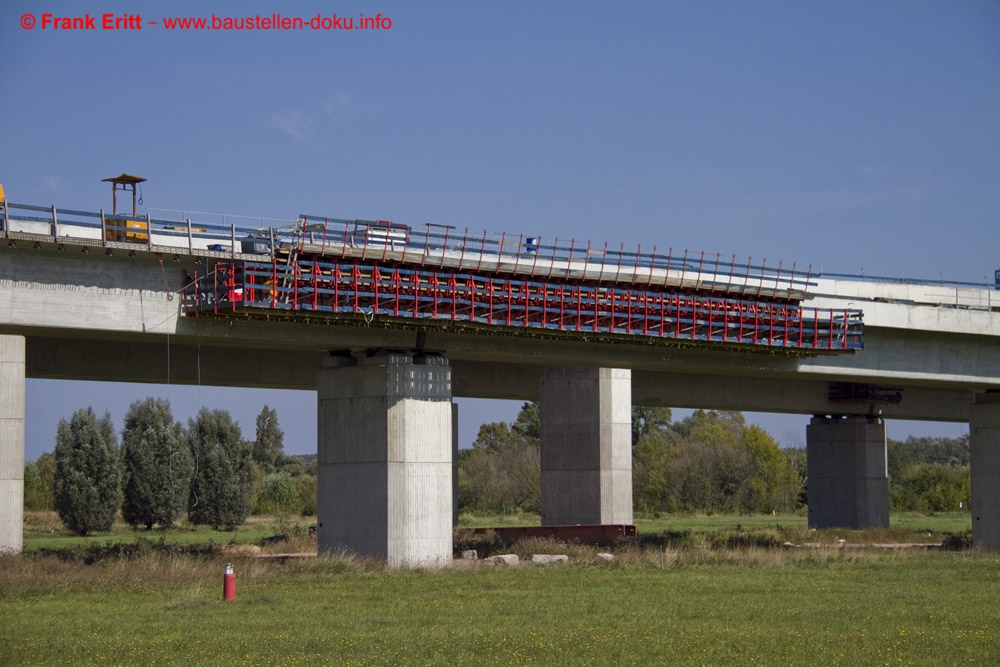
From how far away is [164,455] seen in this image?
74938 mm

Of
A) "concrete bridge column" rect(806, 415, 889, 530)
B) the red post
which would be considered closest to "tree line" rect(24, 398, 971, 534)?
"concrete bridge column" rect(806, 415, 889, 530)

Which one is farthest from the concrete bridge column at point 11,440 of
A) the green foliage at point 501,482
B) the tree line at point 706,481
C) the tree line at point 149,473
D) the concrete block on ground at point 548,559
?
the tree line at point 706,481

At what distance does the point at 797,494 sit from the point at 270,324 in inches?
3116

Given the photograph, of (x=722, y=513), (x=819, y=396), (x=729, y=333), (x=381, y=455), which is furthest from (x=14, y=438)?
(x=722, y=513)

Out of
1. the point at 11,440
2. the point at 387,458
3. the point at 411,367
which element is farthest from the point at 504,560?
the point at 11,440

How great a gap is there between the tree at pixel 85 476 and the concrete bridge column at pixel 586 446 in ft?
98.9

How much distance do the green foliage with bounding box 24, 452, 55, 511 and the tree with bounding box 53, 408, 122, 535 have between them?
36.6ft

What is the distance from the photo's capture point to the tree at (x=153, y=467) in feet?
240

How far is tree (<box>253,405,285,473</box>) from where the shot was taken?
130 meters

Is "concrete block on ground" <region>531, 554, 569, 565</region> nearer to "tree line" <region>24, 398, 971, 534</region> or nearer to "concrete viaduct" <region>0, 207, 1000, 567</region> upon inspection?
"concrete viaduct" <region>0, 207, 1000, 567</region>

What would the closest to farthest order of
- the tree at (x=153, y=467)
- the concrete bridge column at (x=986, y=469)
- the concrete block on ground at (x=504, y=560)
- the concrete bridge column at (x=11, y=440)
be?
the concrete bridge column at (x=11, y=440) → the concrete block on ground at (x=504, y=560) → the concrete bridge column at (x=986, y=469) → the tree at (x=153, y=467)

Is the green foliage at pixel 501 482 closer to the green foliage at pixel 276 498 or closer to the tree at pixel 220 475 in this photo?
the green foliage at pixel 276 498

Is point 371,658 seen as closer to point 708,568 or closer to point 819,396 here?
point 708,568

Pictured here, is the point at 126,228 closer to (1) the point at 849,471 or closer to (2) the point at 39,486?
(1) the point at 849,471
